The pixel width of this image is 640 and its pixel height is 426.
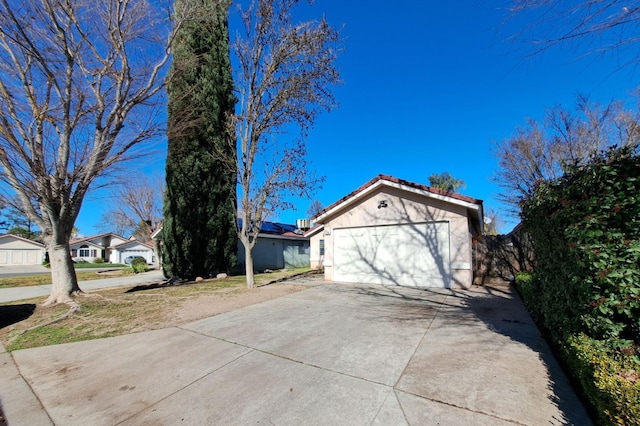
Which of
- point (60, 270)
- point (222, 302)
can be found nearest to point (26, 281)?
point (60, 270)

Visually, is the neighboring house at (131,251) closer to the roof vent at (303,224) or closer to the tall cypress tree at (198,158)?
the roof vent at (303,224)

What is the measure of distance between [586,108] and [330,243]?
13822mm

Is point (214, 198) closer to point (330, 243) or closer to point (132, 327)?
point (330, 243)

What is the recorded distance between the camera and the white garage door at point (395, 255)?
9336mm

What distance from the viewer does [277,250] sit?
21312 millimetres

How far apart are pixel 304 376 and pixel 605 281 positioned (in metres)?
3.10

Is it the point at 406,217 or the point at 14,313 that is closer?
the point at 14,313

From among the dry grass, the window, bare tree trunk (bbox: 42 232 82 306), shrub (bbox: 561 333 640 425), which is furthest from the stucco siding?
the window

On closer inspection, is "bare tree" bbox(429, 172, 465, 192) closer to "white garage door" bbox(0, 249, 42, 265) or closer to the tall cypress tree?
the tall cypress tree

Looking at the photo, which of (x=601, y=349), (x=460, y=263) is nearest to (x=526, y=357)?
(x=601, y=349)

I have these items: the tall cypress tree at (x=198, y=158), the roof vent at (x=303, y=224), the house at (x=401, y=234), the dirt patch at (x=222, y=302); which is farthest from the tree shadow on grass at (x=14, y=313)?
the roof vent at (x=303, y=224)

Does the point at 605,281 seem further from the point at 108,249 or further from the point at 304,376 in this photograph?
the point at 108,249

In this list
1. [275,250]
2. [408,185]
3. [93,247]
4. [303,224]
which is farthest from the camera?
[93,247]

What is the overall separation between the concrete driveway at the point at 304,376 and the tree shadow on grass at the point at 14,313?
9.44ft
